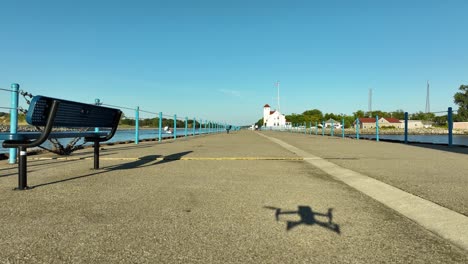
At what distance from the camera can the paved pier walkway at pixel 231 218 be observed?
2.17m

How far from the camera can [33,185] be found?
4406 mm

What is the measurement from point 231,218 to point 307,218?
0.71 metres

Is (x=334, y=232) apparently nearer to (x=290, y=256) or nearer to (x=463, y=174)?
(x=290, y=256)

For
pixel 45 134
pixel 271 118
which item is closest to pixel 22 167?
pixel 45 134

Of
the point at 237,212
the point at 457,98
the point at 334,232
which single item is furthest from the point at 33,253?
the point at 457,98

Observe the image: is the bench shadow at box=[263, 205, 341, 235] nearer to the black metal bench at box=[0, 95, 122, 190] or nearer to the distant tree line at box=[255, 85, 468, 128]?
the black metal bench at box=[0, 95, 122, 190]

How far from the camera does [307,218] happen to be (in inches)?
117

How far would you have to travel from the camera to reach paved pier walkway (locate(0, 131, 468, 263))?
2.17m

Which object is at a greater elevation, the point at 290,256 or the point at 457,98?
the point at 457,98

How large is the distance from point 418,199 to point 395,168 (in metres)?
2.79

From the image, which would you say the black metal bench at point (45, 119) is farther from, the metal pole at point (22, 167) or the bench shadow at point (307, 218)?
the bench shadow at point (307, 218)

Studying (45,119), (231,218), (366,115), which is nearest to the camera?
(231,218)

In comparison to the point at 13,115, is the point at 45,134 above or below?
below

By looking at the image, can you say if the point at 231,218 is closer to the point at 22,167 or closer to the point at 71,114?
the point at 22,167
